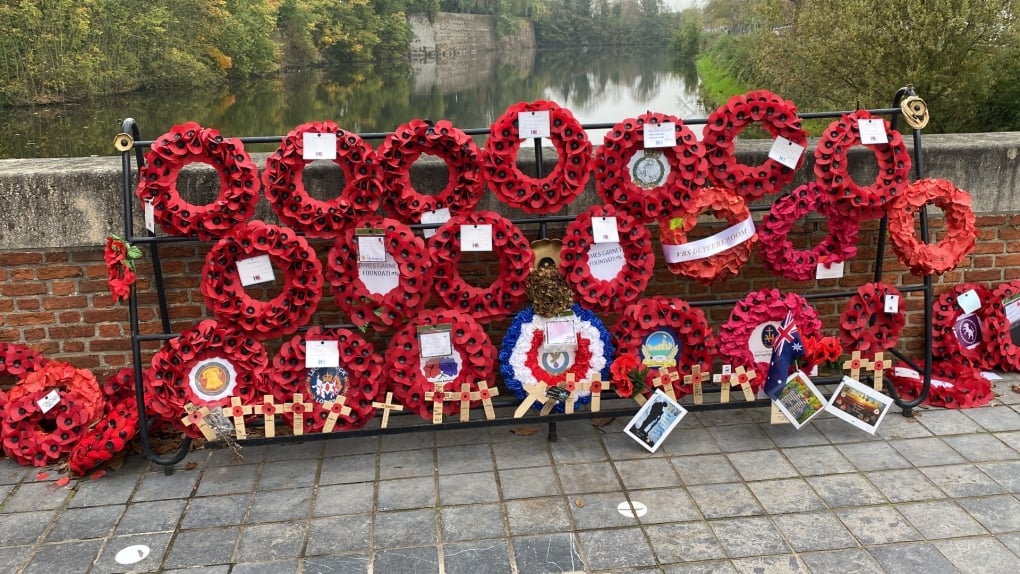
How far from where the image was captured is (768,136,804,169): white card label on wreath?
381 cm

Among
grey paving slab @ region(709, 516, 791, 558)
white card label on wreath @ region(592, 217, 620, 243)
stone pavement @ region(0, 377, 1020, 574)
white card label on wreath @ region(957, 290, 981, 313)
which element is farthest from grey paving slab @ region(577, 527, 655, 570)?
white card label on wreath @ region(957, 290, 981, 313)

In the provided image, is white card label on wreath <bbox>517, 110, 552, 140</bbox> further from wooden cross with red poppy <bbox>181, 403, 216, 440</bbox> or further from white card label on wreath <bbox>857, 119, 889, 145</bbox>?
wooden cross with red poppy <bbox>181, 403, 216, 440</bbox>

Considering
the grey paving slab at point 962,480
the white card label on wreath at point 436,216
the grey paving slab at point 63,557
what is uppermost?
the white card label on wreath at point 436,216

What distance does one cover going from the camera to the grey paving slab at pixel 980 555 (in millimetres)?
2789

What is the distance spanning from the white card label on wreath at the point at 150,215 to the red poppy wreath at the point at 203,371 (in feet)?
1.57

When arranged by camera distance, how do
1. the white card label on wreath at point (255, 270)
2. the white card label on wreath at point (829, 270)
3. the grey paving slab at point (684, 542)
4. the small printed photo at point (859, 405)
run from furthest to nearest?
1. the white card label on wreath at point (829, 270)
2. the small printed photo at point (859, 405)
3. the white card label on wreath at point (255, 270)
4. the grey paving slab at point (684, 542)

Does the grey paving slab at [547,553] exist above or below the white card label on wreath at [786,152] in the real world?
below

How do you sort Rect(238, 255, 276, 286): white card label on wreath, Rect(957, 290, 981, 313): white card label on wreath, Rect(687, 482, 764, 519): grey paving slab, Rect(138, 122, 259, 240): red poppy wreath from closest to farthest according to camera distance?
Rect(687, 482, 764, 519): grey paving slab < Rect(138, 122, 259, 240): red poppy wreath < Rect(238, 255, 276, 286): white card label on wreath < Rect(957, 290, 981, 313): white card label on wreath

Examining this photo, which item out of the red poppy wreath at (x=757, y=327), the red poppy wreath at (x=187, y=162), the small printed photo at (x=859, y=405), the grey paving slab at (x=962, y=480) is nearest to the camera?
the grey paving slab at (x=962, y=480)

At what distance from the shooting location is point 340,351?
12.2ft

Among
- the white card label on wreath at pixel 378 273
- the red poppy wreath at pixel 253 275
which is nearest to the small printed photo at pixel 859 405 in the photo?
the white card label on wreath at pixel 378 273

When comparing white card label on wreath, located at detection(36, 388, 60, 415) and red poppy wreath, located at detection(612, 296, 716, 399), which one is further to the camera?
red poppy wreath, located at detection(612, 296, 716, 399)

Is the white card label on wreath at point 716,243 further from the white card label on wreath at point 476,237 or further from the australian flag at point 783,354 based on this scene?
the white card label on wreath at point 476,237

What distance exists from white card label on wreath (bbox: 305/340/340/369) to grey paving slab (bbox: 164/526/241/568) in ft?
2.61
